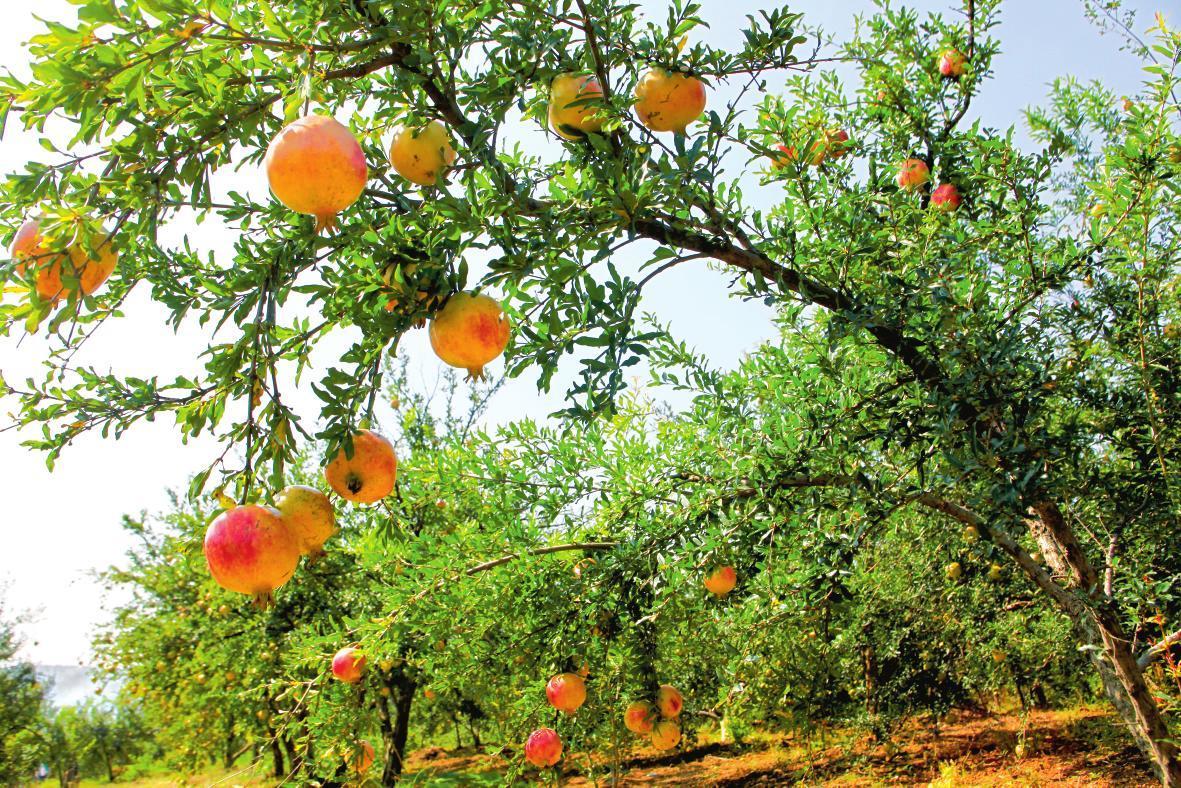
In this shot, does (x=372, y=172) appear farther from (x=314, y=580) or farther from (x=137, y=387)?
(x=314, y=580)

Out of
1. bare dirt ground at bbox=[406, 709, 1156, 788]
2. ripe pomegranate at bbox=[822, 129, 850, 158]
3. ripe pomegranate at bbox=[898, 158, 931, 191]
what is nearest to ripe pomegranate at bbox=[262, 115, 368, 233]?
ripe pomegranate at bbox=[822, 129, 850, 158]

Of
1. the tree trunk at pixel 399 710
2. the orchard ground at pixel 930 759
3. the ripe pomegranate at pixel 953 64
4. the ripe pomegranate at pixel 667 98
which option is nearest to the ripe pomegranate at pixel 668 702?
the orchard ground at pixel 930 759

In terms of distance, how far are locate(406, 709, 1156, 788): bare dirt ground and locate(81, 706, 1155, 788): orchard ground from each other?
0.5 inches

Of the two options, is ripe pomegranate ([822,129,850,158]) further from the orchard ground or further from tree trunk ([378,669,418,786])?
tree trunk ([378,669,418,786])

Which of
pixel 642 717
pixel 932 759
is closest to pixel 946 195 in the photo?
pixel 642 717

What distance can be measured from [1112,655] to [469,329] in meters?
2.64

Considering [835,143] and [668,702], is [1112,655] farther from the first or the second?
[835,143]

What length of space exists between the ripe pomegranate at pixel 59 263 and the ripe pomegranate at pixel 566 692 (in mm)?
2222

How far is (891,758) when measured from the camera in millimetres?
6699

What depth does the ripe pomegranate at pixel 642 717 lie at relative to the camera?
3148 mm

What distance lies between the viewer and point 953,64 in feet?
9.99

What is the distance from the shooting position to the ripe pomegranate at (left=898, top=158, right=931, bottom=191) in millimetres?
2758

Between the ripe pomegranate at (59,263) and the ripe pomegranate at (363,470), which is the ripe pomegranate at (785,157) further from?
the ripe pomegranate at (59,263)

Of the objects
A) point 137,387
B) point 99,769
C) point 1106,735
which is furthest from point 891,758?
point 99,769
